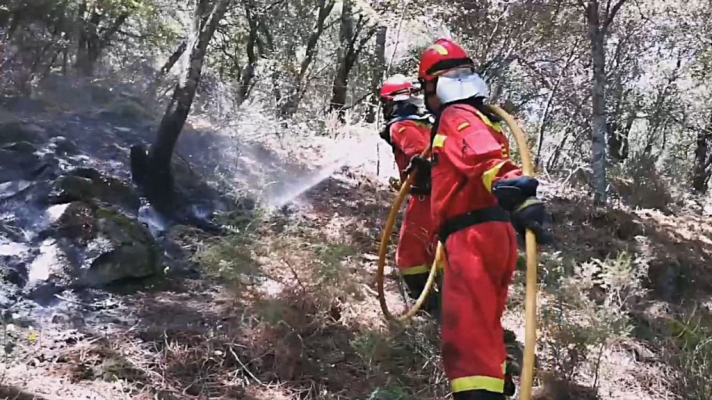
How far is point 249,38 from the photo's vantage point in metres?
14.1

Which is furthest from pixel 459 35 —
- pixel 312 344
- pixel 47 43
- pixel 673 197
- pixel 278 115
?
pixel 312 344

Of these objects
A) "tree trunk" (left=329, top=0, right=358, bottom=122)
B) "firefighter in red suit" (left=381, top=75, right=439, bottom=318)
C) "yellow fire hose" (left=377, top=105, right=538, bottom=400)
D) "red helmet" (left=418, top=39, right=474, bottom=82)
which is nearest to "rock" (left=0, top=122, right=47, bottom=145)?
"firefighter in red suit" (left=381, top=75, right=439, bottom=318)

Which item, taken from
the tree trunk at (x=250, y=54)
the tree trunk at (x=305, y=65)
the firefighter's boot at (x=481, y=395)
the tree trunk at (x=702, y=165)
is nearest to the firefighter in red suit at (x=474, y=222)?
the firefighter's boot at (x=481, y=395)

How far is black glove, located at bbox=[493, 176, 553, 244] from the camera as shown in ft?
8.98

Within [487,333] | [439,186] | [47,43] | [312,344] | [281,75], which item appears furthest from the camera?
[281,75]

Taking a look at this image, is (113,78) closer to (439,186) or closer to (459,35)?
(459,35)

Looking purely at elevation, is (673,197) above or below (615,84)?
below

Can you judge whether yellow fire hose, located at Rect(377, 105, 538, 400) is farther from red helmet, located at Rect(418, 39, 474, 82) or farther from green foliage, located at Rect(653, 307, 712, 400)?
green foliage, located at Rect(653, 307, 712, 400)

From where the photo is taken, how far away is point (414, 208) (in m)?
4.55

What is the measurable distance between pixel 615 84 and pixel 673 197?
11.0 ft

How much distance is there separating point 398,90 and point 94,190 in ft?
7.99

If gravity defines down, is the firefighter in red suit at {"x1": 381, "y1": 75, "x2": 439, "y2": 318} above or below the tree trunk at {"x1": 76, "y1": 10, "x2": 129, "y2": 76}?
below

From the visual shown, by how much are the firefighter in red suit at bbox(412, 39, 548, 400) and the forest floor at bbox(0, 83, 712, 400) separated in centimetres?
55

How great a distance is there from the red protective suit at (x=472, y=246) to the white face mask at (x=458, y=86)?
105 mm
